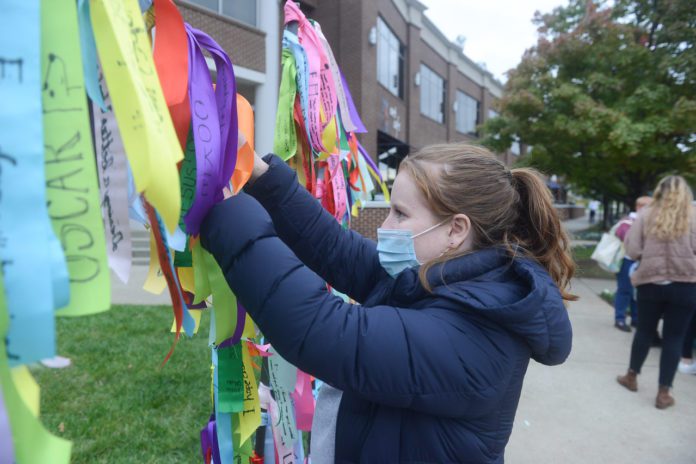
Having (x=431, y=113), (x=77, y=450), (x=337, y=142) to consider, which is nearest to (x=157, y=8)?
(x=337, y=142)

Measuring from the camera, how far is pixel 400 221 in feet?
4.39

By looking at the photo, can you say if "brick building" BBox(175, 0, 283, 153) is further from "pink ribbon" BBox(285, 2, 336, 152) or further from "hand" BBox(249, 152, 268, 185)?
"hand" BBox(249, 152, 268, 185)

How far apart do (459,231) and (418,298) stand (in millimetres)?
222

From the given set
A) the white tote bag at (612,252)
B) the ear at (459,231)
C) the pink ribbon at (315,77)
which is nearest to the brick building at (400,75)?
the white tote bag at (612,252)

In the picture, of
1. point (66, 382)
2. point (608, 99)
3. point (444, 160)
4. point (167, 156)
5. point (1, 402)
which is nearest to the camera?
point (1, 402)

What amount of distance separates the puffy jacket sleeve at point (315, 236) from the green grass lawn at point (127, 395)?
1819 millimetres

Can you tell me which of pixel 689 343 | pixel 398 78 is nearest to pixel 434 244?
pixel 689 343

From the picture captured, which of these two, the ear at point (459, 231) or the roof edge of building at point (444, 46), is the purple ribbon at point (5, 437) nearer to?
the ear at point (459, 231)

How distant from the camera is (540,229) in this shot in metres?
1.38

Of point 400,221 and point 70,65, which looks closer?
point 70,65

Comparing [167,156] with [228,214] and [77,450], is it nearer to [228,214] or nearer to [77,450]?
[228,214]

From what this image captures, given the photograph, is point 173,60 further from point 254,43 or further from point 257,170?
point 254,43

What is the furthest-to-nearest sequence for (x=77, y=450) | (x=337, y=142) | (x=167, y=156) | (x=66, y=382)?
1. (x=66, y=382)
2. (x=77, y=450)
3. (x=337, y=142)
4. (x=167, y=156)

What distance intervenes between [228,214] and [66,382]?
11.2 feet
